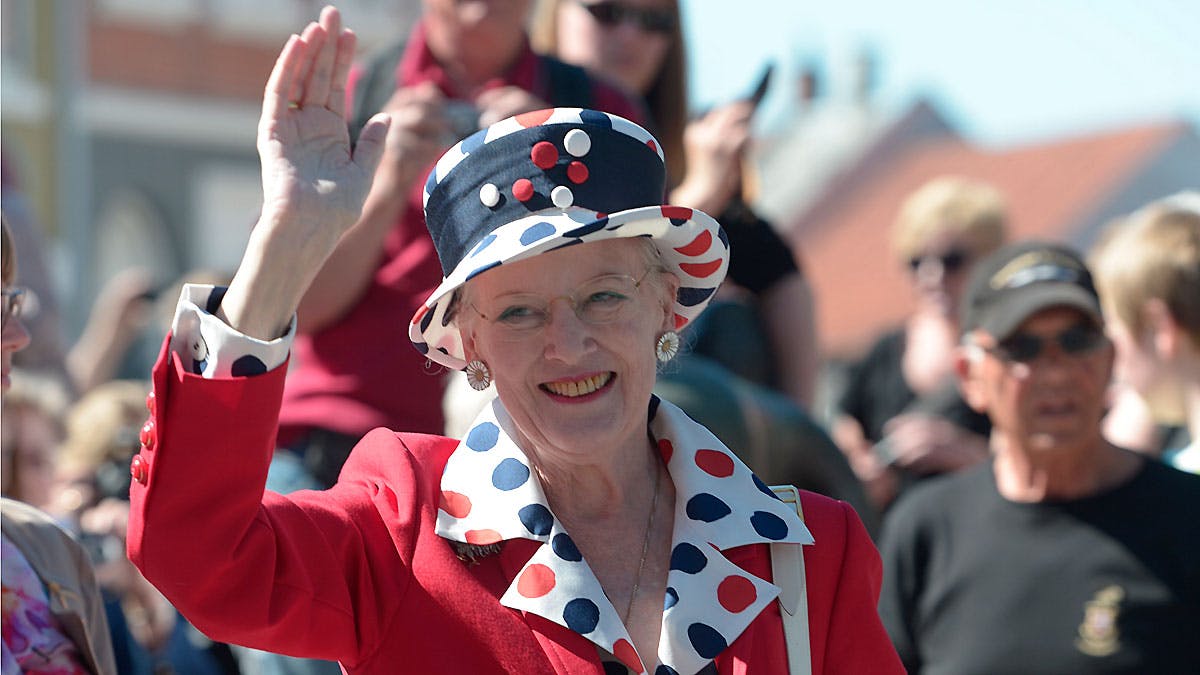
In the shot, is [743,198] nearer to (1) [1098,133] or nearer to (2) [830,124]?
(1) [1098,133]

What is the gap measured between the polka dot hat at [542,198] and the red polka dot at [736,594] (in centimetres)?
49

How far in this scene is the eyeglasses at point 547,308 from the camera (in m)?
2.46

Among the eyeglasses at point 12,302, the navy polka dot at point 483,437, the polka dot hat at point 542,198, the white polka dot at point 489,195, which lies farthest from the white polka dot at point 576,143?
the eyeglasses at point 12,302

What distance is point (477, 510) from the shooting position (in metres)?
2.44

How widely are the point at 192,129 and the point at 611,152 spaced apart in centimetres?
2511

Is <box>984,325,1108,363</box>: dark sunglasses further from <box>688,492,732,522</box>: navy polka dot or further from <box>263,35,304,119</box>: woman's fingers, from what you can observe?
<box>263,35,304,119</box>: woman's fingers

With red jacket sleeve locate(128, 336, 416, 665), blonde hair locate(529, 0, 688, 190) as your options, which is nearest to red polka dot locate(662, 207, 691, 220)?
red jacket sleeve locate(128, 336, 416, 665)

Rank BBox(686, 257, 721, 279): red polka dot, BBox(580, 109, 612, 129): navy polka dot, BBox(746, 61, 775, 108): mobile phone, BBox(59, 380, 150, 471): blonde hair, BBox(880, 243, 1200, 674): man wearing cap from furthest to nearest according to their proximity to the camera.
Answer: BBox(59, 380, 150, 471): blonde hair, BBox(746, 61, 775, 108): mobile phone, BBox(880, 243, 1200, 674): man wearing cap, BBox(686, 257, 721, 279): red polka dot, BBox(580, 109, 612, 129): navy polka dot

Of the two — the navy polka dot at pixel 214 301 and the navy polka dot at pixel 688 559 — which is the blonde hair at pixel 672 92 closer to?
the navy polka dot at pixel 688 559

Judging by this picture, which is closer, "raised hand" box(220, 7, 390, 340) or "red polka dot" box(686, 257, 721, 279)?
"raised hand" box(220, 7, 390, 340)

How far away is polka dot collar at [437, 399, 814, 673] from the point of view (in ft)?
7.82

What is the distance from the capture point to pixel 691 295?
2680 mm

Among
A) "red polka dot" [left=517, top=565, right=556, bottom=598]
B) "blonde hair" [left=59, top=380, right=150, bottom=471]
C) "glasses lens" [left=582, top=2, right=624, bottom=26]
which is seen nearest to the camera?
"red polka dot" [left=517, top=565, right=556, bottom=598]

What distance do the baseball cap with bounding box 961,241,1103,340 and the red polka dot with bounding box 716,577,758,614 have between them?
1.89 metres
